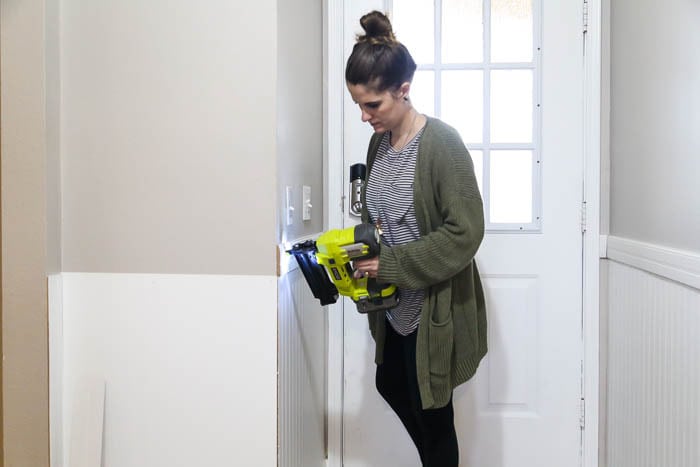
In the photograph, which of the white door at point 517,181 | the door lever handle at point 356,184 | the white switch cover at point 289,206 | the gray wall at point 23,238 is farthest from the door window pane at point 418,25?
the gray wall at point 23,238

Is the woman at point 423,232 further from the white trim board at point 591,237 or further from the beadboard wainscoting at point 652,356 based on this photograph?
the white trim board at point 591,237

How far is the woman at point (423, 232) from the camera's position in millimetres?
1401

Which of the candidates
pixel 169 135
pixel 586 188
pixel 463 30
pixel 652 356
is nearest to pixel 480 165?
pixel 586 188

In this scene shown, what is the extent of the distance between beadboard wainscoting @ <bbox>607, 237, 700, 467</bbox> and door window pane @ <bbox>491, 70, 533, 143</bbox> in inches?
19.4

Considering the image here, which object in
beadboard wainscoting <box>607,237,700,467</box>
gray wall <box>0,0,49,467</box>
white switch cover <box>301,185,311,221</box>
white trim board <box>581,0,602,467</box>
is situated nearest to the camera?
gray wall <box>0,0,49,467</box>

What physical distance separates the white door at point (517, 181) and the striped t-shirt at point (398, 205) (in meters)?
→ 0.52

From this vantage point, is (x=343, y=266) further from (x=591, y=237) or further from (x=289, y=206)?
(x=591, y=237)

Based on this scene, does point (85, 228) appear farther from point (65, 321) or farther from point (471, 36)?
point (471, 36)

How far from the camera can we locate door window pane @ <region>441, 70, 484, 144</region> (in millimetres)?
2076

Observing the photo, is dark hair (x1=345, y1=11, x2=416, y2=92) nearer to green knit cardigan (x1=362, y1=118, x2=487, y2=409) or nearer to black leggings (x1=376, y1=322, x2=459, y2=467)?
green knit cardigan (x1=362, y1=118, x2=487, y2=409)

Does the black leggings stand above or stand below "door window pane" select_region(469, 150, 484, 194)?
below

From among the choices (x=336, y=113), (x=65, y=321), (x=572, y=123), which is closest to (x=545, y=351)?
(x=572, y=123)

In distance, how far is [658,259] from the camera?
63.7 inches

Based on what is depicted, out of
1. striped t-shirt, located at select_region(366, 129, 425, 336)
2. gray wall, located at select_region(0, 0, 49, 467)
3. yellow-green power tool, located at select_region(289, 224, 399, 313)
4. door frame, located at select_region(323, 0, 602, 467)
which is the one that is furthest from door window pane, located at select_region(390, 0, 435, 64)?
gray wall, located at select_region(0, 0, 49, 467)
